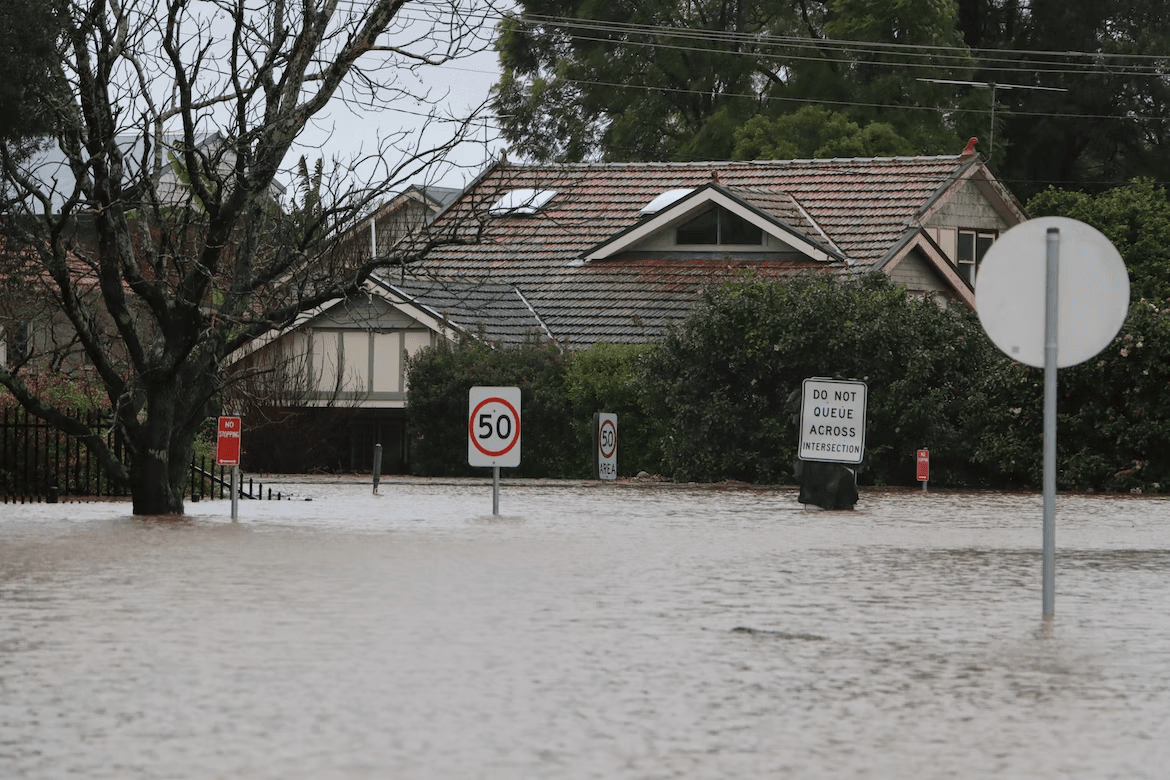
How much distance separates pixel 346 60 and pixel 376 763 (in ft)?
53.4

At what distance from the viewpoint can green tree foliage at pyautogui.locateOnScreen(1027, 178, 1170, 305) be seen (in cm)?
5416

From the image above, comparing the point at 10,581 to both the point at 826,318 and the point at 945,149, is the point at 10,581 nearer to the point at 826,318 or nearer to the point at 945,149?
the point at 826,318

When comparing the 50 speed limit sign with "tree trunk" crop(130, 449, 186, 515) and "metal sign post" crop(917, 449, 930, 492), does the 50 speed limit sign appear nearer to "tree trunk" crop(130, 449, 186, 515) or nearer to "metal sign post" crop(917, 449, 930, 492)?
"tree trunk" crop(130, 449, 186, 515)

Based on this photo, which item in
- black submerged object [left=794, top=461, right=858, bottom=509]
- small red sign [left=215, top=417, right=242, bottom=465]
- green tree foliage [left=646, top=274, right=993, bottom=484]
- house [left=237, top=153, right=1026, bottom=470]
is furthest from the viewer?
house [left=237, top=153, right=1026, bottom=470]

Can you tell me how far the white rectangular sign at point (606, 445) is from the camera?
115 ft

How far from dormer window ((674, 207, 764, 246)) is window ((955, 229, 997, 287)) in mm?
5234

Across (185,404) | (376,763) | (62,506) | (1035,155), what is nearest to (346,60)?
(185,404)

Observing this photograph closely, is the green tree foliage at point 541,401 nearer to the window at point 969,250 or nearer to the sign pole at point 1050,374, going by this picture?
the window at point 969,250

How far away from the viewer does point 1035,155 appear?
64188 mm

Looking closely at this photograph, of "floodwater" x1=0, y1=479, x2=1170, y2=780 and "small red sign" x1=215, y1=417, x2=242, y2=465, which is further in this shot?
"small red sign" x1=215, y1=417, x2=242, y2=465

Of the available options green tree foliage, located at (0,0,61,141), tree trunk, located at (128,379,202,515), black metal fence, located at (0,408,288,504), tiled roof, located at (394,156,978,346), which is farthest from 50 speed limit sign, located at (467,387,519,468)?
tiled roof, located at (394,156,978,346)

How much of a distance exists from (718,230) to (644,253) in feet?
5.65

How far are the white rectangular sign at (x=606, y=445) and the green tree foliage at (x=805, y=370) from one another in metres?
1.79

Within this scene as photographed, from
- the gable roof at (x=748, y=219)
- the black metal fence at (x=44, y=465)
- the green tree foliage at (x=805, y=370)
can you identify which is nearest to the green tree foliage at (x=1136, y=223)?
the gable roof at (x=748, y=219)
